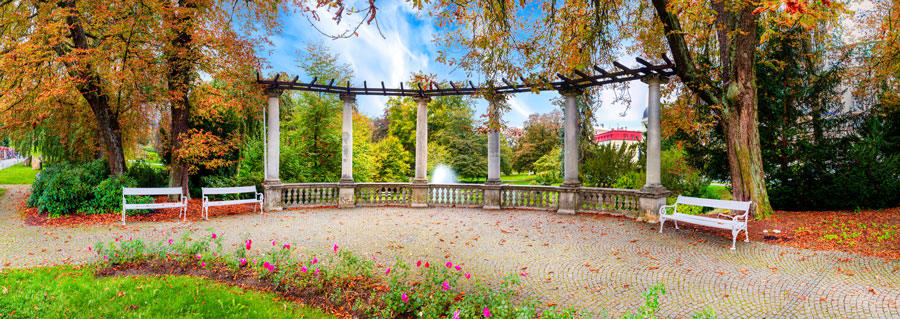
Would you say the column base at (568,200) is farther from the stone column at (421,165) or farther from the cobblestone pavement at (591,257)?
the stone column at (421,165)

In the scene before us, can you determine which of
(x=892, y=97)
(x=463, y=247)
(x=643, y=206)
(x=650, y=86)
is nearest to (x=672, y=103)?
(x=650, y=86)

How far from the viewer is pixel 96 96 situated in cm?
1141

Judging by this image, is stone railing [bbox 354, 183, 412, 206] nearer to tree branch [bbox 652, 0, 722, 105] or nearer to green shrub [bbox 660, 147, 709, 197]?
tree branch [bbox 652, 0, 722, 105]

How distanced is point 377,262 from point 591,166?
13.2m

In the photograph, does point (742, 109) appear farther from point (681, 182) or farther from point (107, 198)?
point (107, 198)

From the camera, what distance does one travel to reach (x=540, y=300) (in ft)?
15.0

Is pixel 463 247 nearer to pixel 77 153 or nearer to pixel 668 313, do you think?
pixel 668 313

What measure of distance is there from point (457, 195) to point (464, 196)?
27 centimetres

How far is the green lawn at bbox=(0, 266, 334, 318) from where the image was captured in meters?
4.02

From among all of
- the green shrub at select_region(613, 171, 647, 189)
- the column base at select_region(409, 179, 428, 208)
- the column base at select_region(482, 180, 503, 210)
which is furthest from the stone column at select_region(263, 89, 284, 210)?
the green shrub at select_region(613, 171, 647, 189)

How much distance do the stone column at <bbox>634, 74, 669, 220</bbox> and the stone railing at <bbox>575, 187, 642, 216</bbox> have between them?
0.91 feet

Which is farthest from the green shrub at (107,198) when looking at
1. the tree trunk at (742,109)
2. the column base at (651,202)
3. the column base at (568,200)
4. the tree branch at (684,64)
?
the tree trunk at (742,109)

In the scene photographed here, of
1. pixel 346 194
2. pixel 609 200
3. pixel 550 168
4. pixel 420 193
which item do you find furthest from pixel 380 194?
pixel 550 168

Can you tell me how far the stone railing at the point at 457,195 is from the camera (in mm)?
13156
